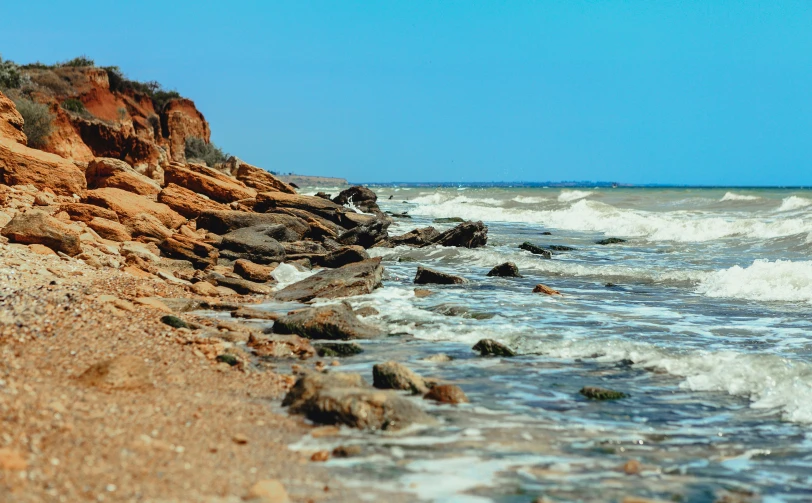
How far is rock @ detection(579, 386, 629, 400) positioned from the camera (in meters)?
6.87

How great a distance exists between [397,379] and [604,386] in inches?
81.3

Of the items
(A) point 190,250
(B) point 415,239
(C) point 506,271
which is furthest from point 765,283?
(A) point 190,250

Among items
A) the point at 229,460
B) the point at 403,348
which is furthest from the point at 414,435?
the point at 403,348

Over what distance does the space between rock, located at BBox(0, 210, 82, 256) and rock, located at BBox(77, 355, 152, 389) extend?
678 cm

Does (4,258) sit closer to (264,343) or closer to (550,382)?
(264,343)

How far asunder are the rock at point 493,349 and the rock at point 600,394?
67.5 inches

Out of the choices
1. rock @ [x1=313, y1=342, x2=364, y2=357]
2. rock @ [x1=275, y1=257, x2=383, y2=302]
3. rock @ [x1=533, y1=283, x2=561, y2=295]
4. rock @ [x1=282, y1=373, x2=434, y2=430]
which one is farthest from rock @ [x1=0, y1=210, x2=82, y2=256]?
rock @ [x1=533, y1=283, x2=561, y2=295]

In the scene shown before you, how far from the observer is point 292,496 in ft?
14.3

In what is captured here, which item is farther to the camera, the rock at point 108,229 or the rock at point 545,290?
the rock at point 108,229

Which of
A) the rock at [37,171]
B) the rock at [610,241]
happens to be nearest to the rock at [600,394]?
the rock at [37,171]

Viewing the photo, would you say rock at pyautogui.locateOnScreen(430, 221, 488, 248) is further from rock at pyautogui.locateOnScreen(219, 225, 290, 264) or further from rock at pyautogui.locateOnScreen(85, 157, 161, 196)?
A: rock at pyautogui.locateOnScreen(85, 157, 161, 196)

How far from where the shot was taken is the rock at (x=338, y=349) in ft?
28.1

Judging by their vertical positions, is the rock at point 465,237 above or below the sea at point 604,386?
Result: above

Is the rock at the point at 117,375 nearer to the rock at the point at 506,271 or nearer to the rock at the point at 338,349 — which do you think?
the rock at the point at 338,349
